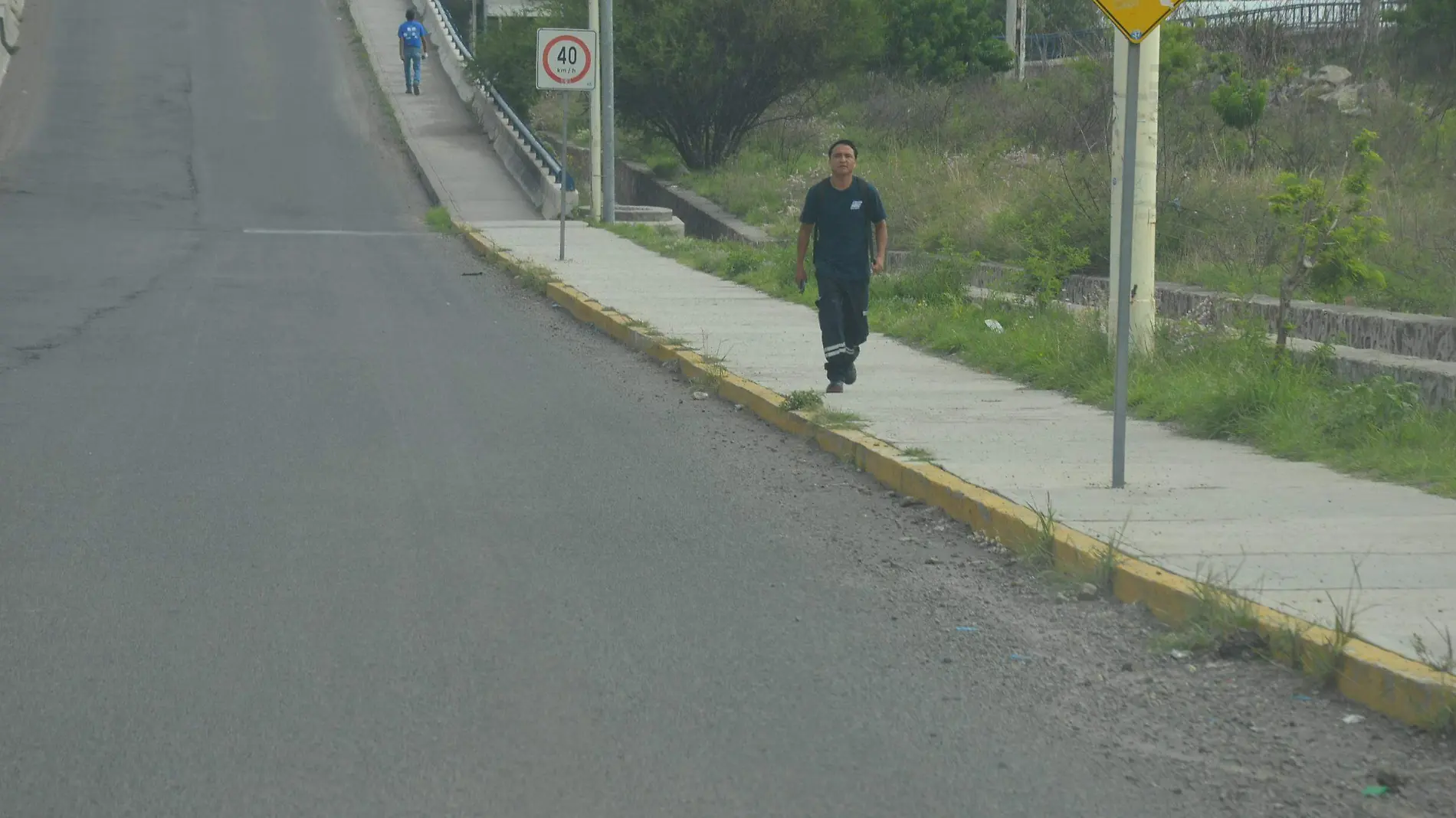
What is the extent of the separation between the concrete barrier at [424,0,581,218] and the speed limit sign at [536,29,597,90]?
24.5ft

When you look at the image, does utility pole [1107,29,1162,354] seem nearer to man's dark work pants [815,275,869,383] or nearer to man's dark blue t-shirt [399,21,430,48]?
man's dark work pants [815,275,869,383]

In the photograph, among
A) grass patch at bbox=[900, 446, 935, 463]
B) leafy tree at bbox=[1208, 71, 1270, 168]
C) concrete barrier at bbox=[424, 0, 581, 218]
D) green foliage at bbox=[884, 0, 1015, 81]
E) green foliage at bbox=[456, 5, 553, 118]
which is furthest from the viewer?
green foliage at bbox=[884, 0, 1015, 81]

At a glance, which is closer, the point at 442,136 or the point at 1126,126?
the point at 1126,126

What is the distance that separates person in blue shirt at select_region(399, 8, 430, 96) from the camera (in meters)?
42.4

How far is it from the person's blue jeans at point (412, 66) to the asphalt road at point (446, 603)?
26980 millimetres

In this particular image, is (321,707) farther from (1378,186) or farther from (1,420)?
(1378,186)

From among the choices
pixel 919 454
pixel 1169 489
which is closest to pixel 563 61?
pixel 919 454

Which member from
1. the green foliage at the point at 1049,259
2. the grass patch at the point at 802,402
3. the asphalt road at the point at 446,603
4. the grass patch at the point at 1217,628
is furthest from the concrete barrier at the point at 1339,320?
the grass patch at the point at 1217,628

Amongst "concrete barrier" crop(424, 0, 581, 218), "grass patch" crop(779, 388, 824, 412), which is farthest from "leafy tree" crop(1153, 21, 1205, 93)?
"grass patch" crop(779, 388, 824, 412)

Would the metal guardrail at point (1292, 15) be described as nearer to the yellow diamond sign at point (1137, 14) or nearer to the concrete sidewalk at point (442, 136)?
the concrete sidewalk at point (442, 136)

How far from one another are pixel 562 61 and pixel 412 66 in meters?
22.2

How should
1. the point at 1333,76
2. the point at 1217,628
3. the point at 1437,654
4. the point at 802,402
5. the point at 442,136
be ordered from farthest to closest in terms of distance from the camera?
the point at 442,136, the point at 1333,76, the point at 802,402, the point at 1217,628, the point at 1437,654

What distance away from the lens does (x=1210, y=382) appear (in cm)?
1105

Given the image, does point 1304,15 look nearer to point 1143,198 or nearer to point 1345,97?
point 1345,97
